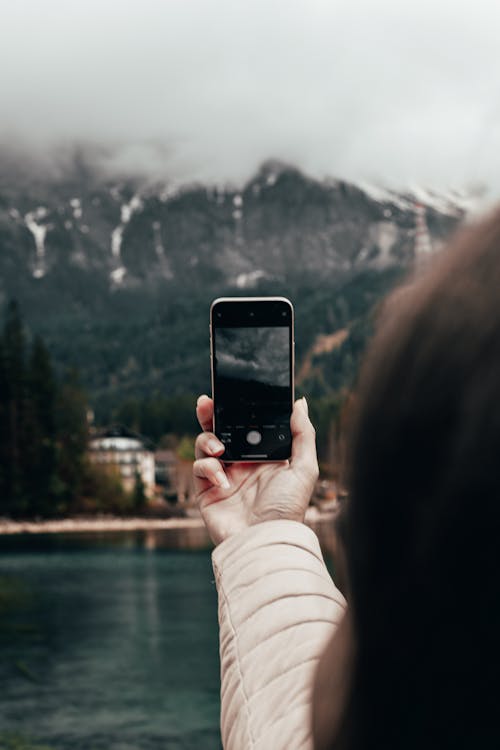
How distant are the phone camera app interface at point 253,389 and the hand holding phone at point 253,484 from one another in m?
Answer: 0.05

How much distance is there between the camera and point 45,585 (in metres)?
40.1

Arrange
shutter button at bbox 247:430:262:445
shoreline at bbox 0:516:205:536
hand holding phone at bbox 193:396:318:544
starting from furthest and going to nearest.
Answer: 1. shoreline at bbox 0:516:205:536
2. shutter button at bbox 247:430:262:445
3. hand holding phone at bbox 193:396:318:544

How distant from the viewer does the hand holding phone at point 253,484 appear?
1330 millimetres

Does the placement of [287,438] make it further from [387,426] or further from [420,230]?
[387,426]

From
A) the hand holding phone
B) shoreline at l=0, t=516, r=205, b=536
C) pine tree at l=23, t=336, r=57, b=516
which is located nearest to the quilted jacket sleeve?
the hand holding phone

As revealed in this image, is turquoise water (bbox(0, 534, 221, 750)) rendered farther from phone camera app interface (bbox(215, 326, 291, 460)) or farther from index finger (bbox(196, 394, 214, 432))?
index finger (bbox(196, 394, 214, 432))

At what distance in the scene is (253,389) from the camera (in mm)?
1772

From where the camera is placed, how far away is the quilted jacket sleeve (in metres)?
0.80

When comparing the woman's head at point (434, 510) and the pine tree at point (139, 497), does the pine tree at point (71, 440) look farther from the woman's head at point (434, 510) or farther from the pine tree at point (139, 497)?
the woman's head at point (434, 510)

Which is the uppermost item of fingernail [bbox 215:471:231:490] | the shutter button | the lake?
the shutter button

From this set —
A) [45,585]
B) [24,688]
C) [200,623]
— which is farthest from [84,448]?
[24,688]

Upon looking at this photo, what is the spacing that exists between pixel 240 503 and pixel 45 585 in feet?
132

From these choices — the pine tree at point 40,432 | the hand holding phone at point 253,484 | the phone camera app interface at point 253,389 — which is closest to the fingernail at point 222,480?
the hand holding phone at point 253,484

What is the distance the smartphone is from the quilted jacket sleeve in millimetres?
500
